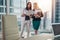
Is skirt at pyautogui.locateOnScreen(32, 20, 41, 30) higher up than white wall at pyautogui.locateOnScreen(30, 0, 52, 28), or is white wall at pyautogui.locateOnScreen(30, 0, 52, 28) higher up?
white wall at pyautogui.locateOnScreen(30, 0, 52, 28)

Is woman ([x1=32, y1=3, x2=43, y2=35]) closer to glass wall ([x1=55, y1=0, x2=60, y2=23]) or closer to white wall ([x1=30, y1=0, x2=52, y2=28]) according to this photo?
white wall ([x1=30, y1=0, x2=52, y2=28])

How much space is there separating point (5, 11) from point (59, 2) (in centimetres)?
207

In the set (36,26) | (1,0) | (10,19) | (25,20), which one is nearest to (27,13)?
(25,20)

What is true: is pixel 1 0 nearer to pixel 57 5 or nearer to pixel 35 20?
pixel 35 20

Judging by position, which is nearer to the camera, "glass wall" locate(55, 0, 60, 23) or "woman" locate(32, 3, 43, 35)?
"woman" locate(32, 3, 43, 35)

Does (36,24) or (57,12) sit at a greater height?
(57,12)

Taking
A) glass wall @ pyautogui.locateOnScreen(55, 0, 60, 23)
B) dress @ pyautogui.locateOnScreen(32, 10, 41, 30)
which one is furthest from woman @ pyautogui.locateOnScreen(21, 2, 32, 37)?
glass wall @ pyautogui.locateOnScreen(55, 0, 60, 23)

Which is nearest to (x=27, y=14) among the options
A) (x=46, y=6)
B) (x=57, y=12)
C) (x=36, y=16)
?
(x=36, y=16)

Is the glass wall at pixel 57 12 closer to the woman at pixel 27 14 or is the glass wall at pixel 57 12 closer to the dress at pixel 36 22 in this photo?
the dress at pixel 36 22

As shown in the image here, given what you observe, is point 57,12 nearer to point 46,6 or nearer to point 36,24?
point 46,6

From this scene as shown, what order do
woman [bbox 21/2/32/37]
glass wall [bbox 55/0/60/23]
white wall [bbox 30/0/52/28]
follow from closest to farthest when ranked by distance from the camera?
1. woman [bbox 21/2/32/37]
2. white wall [bbox 30/0/52/28]
3. glass wall [bbox 55/0/60/23]

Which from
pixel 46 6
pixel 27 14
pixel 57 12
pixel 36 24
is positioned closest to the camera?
pixel 27 14

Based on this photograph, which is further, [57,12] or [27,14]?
[57,12]

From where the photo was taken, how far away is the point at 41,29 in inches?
227
